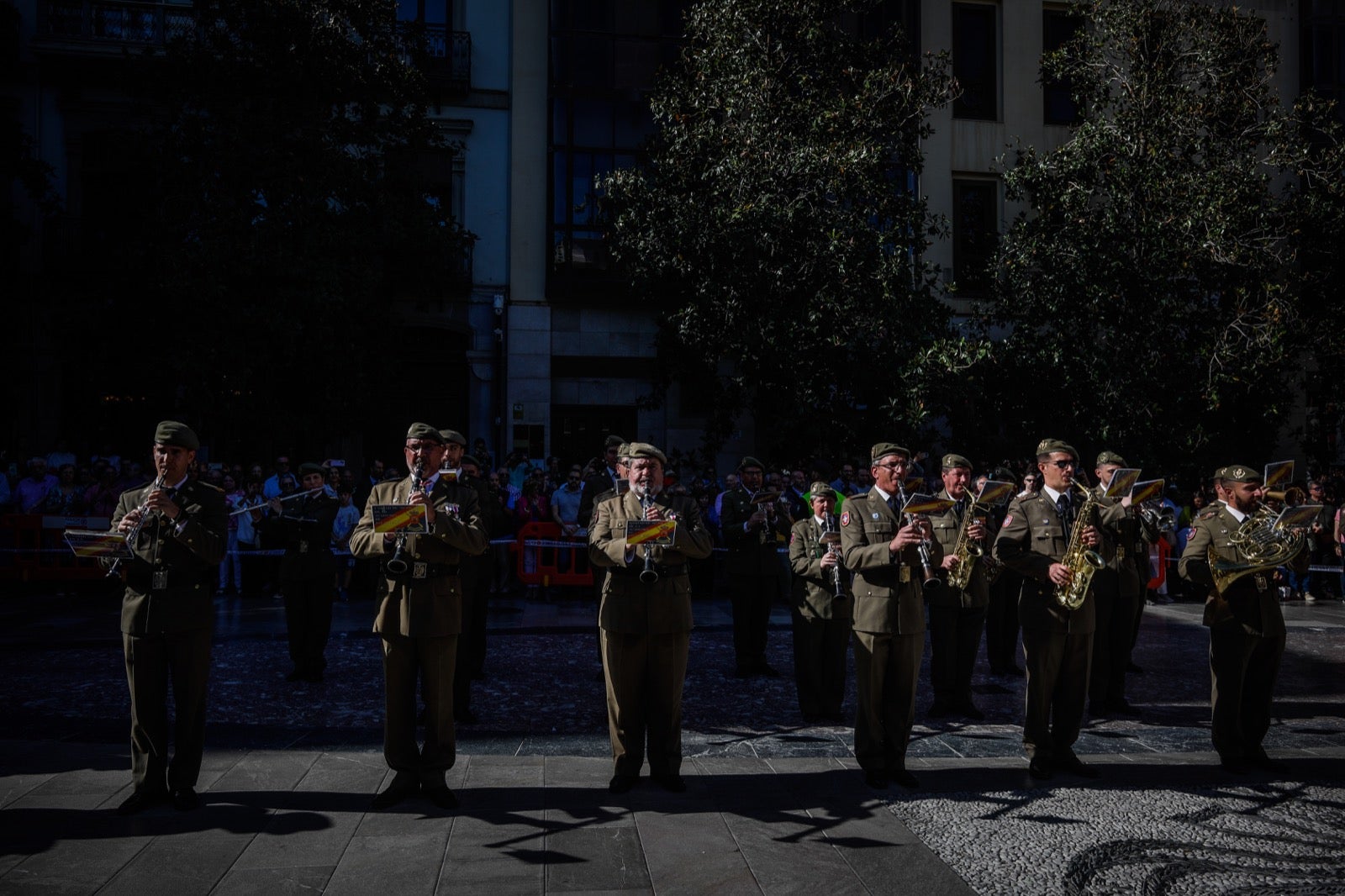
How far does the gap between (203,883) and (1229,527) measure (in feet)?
22.0

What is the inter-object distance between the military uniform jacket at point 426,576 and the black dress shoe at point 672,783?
1.55 meters

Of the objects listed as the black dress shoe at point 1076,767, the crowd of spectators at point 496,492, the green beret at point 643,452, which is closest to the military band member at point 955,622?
the black dress shoe at point 1076,767

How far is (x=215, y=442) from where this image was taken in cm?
1928

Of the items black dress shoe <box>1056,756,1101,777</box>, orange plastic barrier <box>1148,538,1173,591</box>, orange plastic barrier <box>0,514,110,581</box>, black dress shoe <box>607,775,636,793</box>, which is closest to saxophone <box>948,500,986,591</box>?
black dress shoe <box>1056,756,1101,777</box>

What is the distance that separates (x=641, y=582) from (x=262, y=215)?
14.2 metres

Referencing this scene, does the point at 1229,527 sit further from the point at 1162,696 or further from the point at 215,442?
the point at 215,442

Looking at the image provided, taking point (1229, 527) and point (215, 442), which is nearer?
point (1229, 527)

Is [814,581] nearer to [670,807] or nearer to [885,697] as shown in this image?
[885,697]

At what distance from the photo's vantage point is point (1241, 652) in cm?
709

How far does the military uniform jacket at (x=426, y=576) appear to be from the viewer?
248 inches

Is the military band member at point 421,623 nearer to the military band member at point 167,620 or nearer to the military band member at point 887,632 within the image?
the military band member at point 167,620

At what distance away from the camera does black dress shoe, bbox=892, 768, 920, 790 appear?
6.52 metres

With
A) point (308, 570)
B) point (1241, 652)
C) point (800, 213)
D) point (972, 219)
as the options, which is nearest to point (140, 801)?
point (308, 570)

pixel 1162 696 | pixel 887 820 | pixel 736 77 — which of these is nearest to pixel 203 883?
pixel 887 820
